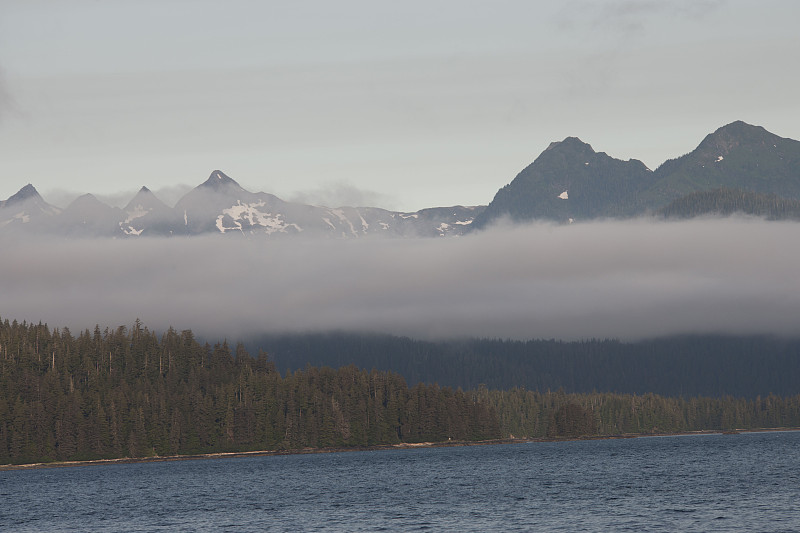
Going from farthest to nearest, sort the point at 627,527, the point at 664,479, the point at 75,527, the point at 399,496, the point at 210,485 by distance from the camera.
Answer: the point at 210,485 → the point at 664,479 → the point at 399,496 → the point at 75,527 → the point at 627,527

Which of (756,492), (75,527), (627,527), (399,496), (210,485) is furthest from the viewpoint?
(210,485)

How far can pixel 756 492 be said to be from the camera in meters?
139

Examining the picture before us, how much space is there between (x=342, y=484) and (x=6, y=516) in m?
58.3

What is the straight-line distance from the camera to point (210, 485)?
18762 centimetres

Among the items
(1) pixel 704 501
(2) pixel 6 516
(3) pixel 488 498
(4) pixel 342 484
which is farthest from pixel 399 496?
(2) pixel 6 516

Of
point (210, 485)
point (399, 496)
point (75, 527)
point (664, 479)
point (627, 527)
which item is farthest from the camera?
point (210, 485)

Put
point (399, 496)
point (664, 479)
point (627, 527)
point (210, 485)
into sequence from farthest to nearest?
point (210, 485) → point (664, 479) → point (399, 496) → point (627, 527)

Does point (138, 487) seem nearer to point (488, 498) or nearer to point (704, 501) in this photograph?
point (488, 498)

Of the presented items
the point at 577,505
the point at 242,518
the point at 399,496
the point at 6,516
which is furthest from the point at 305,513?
the point at 6,516

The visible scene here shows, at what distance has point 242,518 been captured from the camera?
423ft

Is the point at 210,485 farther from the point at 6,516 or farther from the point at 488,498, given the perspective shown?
the point at 488,498

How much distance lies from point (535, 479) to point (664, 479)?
22.1 m

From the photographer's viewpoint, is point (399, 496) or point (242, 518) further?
point (399, 496)

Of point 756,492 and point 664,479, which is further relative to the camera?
point 664,479
